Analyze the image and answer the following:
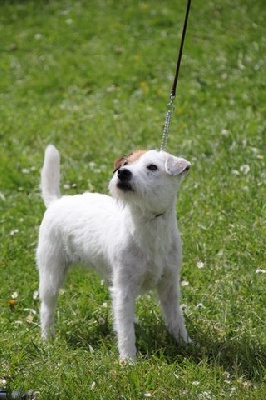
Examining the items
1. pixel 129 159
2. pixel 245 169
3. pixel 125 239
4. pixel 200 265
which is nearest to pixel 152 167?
pixel 129 159

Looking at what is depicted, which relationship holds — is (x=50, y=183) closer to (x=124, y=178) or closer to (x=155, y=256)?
(x=155, y=256)

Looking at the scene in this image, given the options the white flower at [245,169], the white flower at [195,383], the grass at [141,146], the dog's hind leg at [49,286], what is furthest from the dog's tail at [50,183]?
the white flower at [245,169]

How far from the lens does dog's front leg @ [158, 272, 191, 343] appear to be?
5191 millimetres

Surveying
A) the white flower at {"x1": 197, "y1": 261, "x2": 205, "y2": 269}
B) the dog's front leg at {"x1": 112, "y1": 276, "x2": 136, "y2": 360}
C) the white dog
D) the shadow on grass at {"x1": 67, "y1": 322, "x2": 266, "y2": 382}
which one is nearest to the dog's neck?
the white dog

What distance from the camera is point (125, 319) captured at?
496 cm

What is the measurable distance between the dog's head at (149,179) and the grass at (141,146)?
36.3 inches

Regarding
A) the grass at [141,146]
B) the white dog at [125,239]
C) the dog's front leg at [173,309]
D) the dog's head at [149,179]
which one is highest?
the dog's head at [149,179]

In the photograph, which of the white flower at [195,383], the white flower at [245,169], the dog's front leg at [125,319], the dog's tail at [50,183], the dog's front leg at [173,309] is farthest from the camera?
the white flower at [245,169]

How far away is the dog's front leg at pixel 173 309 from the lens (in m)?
5.19

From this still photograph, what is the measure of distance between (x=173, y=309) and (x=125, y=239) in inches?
23.5

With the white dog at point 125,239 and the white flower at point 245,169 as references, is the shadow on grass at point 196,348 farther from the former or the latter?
the white flower at point 245,169

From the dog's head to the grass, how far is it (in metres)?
0.92

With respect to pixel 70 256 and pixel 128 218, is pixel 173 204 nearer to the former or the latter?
Result: pixel 128 218

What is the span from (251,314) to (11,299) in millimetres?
1768
